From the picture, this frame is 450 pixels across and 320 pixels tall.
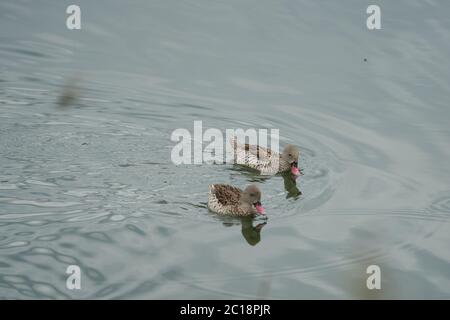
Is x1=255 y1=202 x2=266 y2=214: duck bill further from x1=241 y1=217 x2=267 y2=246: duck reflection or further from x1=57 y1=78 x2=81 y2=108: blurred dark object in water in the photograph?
x1=57 y1=78 x2=81 y2=108: blurred dark object in water

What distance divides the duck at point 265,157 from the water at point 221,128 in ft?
0.98

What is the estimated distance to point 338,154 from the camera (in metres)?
16.0

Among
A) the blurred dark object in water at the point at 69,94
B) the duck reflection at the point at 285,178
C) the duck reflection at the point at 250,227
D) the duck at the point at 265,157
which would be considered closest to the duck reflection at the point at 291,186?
the duck reflection at the point at 285,178

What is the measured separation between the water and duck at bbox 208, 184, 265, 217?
0.20 meters

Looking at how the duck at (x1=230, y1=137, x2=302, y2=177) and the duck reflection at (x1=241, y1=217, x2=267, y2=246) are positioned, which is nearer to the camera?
the duck reflection at (x1=241, y1=217, x2=267, y2=246)

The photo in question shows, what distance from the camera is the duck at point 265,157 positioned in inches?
607

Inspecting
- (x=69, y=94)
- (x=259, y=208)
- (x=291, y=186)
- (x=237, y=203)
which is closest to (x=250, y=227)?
(x=259, y=208)

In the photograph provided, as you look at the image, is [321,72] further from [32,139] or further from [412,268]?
[412,268]

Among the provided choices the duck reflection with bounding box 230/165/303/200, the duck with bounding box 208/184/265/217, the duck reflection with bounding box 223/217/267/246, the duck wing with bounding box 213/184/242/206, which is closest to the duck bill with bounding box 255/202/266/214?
the duck with bounding box 208/184/265/217

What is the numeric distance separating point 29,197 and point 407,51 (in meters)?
10.2

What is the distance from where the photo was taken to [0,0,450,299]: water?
11414 millimetres

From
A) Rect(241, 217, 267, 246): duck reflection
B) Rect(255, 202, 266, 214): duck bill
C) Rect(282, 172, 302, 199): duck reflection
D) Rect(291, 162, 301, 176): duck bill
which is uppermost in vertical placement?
Rect(291, 162, 301, 176): duck bill

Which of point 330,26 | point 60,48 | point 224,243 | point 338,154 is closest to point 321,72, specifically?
point 330,26

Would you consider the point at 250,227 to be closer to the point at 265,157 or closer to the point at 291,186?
the point at 291,186
